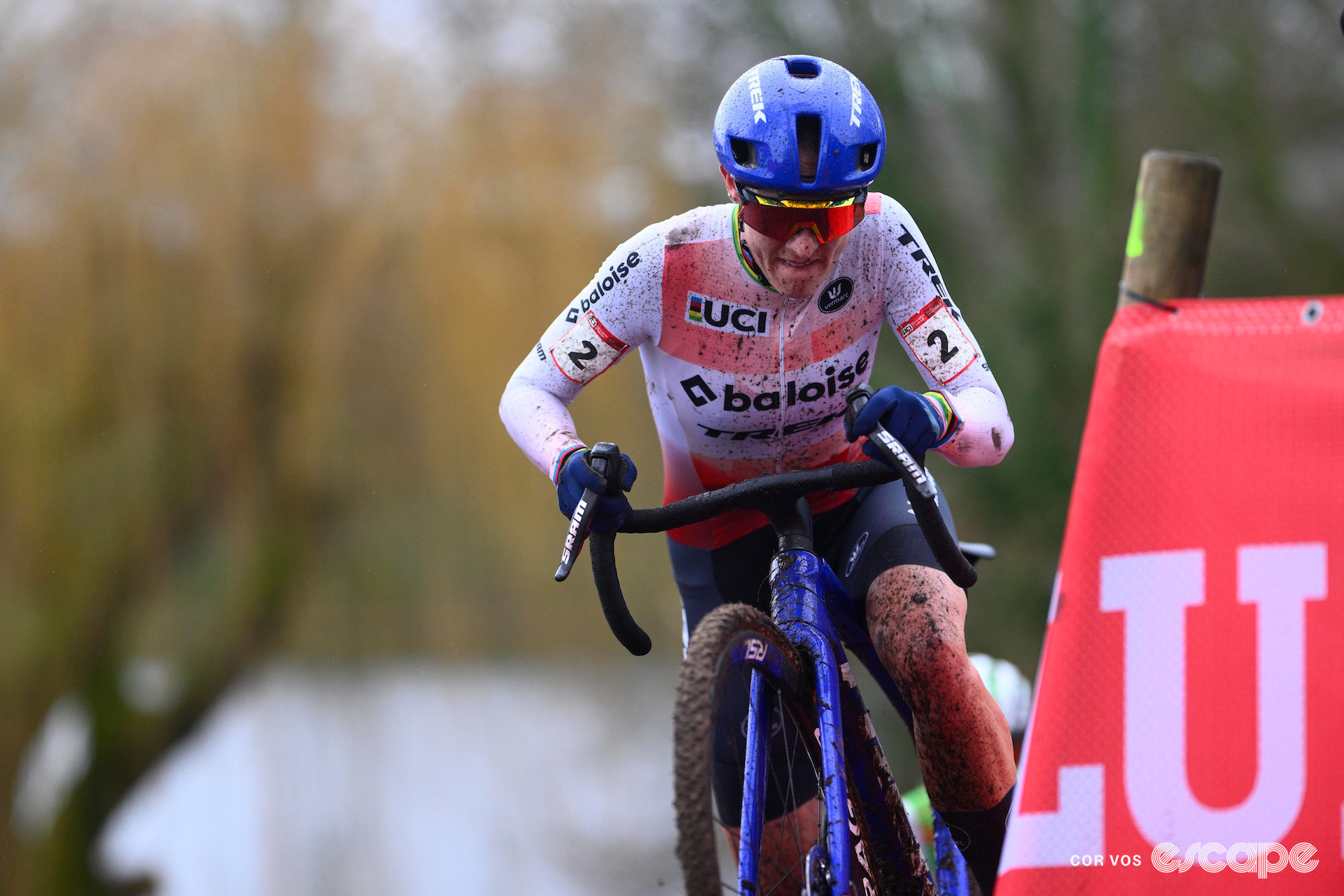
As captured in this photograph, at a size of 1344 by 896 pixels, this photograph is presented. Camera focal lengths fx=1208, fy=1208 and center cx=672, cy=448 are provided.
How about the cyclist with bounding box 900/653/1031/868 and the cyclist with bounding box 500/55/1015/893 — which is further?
the cyclist with bounding box 900/653/1031/868

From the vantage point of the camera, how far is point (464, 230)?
844 centimetres

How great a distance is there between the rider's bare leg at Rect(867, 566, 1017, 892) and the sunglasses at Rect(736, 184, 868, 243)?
0.78 m

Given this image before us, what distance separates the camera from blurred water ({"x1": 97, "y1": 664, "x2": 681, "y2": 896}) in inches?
305

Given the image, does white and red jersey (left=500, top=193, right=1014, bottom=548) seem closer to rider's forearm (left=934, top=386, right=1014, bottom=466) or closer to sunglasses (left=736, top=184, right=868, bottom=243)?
rider's forearm (left=934, top=386, right=1014, bottom=466)

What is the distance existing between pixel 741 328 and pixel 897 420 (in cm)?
64

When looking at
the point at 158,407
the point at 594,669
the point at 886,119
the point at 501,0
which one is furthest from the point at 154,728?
the point at 886,119

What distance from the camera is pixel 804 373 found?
2.90 metres

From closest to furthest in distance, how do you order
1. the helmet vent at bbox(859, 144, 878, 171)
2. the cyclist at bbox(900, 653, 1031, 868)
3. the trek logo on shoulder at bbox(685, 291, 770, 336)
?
the helmet vent at bbox(859, 144, 878, 171) → the trek logo on shoulder at bbox(685, 291, 770, 336) → the cyclist at bbox(900, 653, 1031, 868)

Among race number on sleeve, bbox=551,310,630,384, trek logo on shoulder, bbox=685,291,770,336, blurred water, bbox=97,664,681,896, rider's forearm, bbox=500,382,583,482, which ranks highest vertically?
trek logo on shoulder, bbox=685,291,770,336

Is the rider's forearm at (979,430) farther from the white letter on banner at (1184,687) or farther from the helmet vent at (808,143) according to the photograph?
the helmet vent at (808,143)

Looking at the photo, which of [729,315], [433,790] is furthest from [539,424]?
[433,790]

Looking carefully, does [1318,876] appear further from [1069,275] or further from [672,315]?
[1069,275]

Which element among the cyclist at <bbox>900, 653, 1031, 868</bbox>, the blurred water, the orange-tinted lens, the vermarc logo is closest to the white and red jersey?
the vermarc logo

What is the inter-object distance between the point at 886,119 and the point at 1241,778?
1128cm
